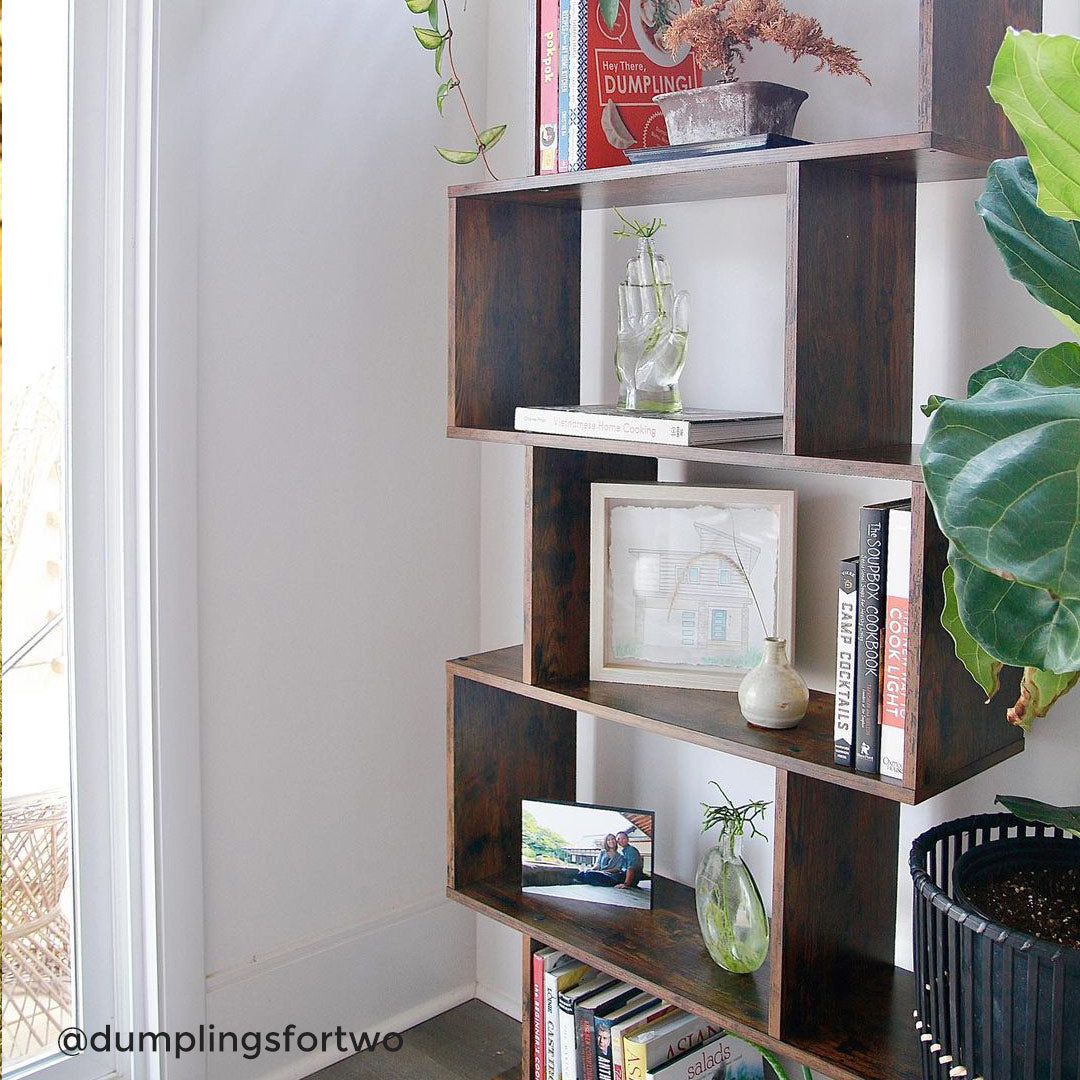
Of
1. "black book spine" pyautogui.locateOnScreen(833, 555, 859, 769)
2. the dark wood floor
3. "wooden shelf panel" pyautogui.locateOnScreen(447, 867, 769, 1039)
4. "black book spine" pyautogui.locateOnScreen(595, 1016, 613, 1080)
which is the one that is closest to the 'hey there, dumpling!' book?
"black book spine" pyautogui.locateOnScreen(833, 555, 859, 769)

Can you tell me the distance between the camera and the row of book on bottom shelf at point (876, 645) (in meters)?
1.23

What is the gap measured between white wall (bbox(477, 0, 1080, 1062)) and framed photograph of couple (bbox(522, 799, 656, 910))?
146mm

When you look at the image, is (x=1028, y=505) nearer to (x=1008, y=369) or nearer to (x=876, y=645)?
(x=1008, y=369)

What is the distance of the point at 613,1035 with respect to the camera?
159 cm

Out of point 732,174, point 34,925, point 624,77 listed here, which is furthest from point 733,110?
point 34,925

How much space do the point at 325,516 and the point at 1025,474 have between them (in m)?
1.31

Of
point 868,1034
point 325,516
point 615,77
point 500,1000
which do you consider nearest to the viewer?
point 868,1034

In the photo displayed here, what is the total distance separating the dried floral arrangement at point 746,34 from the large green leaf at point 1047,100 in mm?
534

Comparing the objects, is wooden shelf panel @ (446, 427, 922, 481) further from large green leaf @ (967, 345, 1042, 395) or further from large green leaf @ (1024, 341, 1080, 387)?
large green leaf @ (1024, 341, 1080, 387)

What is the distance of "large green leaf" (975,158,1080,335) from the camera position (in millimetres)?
917

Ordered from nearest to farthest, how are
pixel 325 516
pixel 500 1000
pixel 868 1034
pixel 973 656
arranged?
pixel 973 656
pixel 868 1034
pixel 325 516
pixel 500 1000

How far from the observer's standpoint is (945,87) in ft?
3.81

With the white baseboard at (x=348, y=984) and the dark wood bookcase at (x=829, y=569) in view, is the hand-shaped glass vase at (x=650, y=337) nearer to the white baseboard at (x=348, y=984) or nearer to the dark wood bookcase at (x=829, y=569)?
the dark wood bookcase at (x=829, y=569)

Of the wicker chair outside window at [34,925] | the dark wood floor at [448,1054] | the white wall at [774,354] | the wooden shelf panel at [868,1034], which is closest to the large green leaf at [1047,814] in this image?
the white wall at [774,354]
